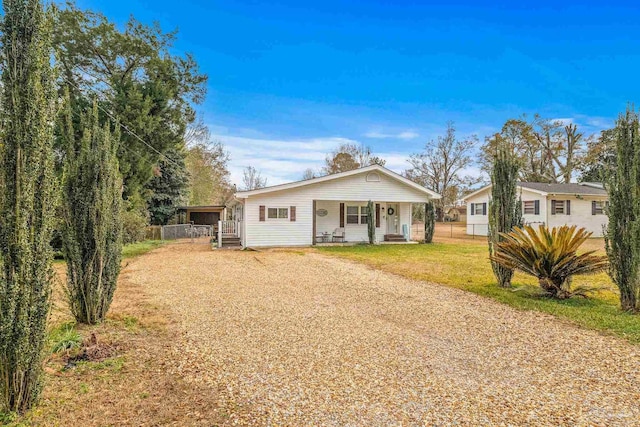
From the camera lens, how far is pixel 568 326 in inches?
199

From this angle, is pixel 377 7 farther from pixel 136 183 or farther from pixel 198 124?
pixel 198 124

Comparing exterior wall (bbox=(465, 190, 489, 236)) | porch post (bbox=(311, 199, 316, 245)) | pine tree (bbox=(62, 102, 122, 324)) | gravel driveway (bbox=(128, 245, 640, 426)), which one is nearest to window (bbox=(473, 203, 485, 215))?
exterior wall (bbox=(465, 190, 489, 236))

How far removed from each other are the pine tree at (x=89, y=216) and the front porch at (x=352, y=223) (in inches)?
558

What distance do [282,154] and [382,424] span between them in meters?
40.6

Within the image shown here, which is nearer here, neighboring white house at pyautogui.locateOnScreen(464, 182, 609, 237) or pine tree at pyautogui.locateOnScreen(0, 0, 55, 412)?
pine tree at pyautogui.locateOnScreen(0, 0, 55, 412)

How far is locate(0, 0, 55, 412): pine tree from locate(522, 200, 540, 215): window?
2596 cm

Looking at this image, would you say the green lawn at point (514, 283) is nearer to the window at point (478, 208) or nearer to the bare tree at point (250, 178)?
the window at point (478, 208)

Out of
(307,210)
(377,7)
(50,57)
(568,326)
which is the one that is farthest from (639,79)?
(50,57)

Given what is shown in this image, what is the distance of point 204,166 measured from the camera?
1476 inches

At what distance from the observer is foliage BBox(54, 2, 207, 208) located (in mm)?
19984

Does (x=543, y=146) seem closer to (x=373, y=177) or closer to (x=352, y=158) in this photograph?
(x=352, y=158)

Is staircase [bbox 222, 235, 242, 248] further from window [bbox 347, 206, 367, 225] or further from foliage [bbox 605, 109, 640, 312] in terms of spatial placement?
foliage [bbox 605, 109, 640, 312]

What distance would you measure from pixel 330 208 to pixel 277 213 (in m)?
3.37

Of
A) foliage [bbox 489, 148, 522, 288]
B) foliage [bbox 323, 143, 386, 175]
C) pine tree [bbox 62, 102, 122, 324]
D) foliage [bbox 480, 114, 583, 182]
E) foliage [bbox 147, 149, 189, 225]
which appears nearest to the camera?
pine tree [bbox 62, 102, 122, 324]
